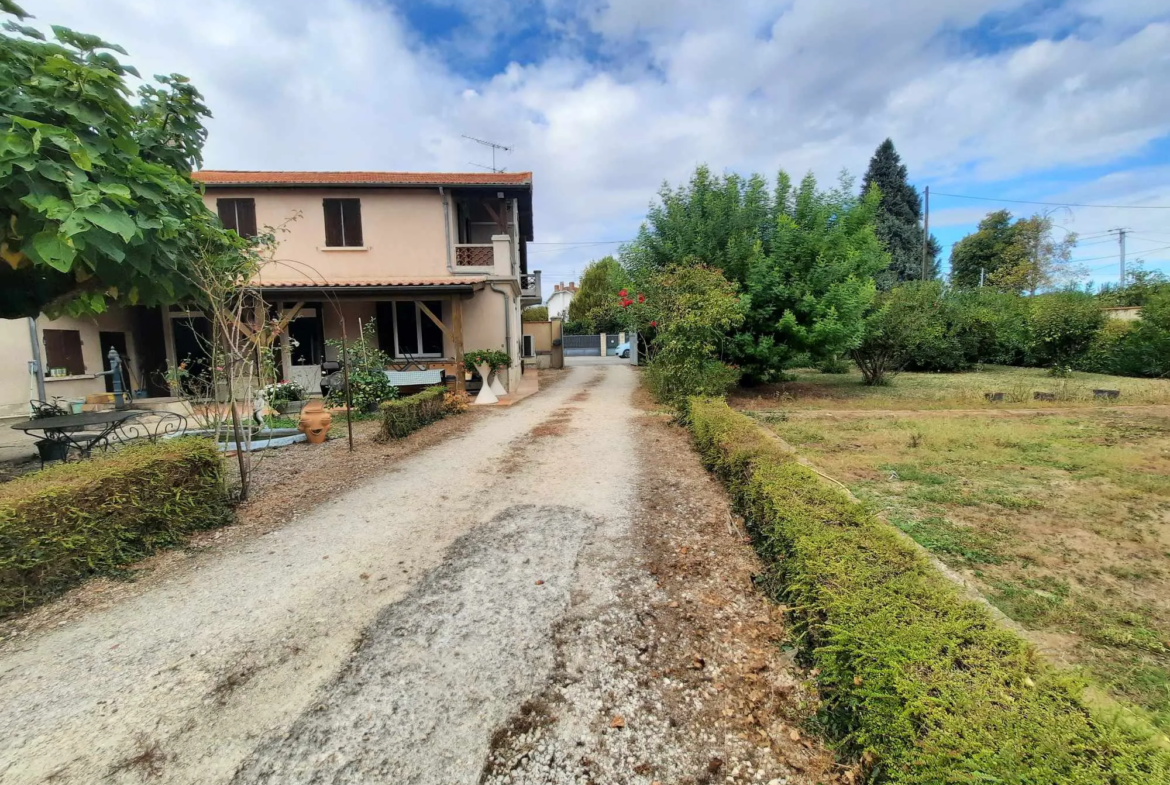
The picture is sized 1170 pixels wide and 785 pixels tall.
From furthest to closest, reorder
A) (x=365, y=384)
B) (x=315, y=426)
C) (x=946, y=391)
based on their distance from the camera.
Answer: (x=946, y=391) → (x=365, y=384) → (x=315, y=426)

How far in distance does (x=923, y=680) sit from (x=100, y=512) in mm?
5022

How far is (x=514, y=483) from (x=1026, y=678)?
4.74 meters

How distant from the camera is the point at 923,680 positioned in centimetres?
182

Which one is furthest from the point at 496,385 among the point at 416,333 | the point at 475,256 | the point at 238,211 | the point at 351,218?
the point at 238,211

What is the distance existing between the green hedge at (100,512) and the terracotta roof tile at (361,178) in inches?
434

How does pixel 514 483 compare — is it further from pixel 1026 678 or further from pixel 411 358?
pixel 411 358

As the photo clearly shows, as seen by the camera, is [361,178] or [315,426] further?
[361,178]

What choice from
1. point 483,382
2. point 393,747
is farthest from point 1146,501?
point 483,382

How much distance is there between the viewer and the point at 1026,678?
1.75 m

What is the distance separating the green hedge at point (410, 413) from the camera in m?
8.12

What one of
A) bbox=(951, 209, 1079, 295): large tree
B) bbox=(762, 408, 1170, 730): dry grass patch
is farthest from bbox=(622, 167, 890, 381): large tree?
bbox=(951, 209, 1079, 295): large tree

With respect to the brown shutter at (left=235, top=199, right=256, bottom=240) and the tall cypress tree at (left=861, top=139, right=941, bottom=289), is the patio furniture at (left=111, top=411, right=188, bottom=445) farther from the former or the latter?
the tall cypress tree at (left=861, top=139, right=941, bottom=289)

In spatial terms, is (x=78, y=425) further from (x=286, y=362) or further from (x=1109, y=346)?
(x=1109, y=346)

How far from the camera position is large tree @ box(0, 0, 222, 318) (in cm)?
303
